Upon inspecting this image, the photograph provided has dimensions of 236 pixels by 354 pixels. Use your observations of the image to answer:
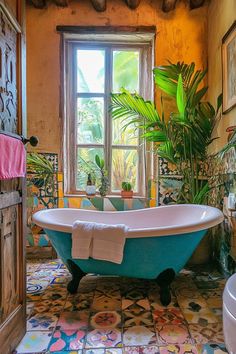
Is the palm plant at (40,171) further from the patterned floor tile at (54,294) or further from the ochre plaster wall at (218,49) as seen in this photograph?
the ochre plaster wall at (218,49)

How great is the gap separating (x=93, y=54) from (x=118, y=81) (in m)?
0.40

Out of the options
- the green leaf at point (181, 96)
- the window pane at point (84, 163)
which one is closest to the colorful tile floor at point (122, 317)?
the window pane at point (84, 163)

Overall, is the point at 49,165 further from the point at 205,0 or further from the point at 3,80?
the point at 205,0

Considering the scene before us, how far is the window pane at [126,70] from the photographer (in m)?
3.10

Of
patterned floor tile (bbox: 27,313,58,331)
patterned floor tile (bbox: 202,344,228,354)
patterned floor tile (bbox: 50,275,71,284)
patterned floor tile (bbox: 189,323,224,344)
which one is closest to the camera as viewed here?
patterned floor tile (bbox: 202,344,228,354)

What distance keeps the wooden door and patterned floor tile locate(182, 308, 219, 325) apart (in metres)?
0.95

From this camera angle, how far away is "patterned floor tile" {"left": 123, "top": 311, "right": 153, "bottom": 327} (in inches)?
64.6

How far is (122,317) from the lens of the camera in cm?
171

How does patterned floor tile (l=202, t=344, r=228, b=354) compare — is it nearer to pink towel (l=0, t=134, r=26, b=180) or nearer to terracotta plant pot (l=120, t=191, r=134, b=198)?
pink towel (l=0, t=134, r=26, b=180)

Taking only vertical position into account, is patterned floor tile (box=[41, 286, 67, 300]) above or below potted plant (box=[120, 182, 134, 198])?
below

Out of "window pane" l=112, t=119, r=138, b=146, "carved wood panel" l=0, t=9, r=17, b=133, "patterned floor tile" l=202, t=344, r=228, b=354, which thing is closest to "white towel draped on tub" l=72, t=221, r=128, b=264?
"patterned floor tile" l=202, t=344, r=228, b=354

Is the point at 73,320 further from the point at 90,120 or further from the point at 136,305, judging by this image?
the point at 90,120

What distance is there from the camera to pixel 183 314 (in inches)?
68.6

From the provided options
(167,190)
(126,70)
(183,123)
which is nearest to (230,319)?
(183,123)
